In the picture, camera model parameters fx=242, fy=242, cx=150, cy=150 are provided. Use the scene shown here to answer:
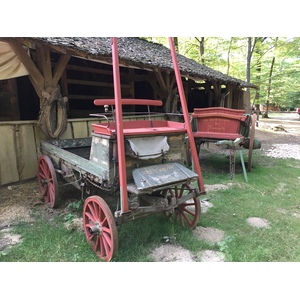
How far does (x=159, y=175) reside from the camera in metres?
2.64

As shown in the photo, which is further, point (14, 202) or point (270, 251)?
point (14, 202)

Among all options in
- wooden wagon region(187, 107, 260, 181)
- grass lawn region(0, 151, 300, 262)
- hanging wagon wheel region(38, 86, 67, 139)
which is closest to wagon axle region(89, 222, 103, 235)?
grass lawn region(0, 151, 300, 262)

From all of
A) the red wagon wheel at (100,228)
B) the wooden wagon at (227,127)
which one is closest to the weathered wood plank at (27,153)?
the red wagon wheel at (100,228)

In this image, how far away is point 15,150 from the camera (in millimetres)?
4949

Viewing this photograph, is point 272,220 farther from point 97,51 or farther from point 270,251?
point 97,51

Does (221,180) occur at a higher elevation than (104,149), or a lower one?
lower

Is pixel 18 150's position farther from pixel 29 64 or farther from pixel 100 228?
pixel 100 228

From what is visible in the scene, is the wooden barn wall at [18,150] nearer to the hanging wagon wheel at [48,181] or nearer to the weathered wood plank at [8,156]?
the weathered wood plank at [8,156]

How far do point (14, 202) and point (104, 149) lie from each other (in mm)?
2686

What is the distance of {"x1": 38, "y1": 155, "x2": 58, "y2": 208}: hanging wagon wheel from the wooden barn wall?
969 millimetres

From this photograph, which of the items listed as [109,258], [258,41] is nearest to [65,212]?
[109,258]

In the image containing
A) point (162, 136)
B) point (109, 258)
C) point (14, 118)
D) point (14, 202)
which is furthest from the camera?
point (14, 118)

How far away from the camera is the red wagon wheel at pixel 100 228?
2.41m

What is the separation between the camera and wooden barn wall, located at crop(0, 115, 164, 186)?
4797mm
